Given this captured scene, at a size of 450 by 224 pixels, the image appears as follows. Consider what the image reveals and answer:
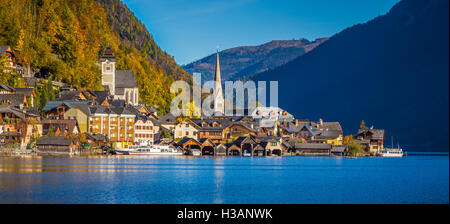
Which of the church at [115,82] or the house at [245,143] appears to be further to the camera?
the church at [115,82]

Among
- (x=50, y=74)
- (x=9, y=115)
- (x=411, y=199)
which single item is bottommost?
(x=411, y=199)

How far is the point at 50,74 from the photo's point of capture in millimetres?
103438

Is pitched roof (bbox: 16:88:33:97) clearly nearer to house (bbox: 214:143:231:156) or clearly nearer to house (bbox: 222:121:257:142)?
house (bbox: 214:143:231:156)

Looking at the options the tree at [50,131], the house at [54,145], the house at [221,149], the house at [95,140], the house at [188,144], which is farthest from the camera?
the house at [221,149]

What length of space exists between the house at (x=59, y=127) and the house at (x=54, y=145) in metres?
3.46

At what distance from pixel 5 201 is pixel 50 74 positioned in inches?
2791

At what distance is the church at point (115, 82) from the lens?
428 ft

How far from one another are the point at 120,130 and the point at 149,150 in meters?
6.45

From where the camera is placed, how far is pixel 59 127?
87.2 meters

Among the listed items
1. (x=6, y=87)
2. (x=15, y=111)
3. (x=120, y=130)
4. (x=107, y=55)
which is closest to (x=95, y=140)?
(x=120, y=130)

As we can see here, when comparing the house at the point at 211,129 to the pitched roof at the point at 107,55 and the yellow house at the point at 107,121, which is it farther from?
the pitched roof at the point at 107,55

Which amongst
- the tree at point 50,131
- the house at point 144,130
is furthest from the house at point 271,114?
the tree at point 50,131
